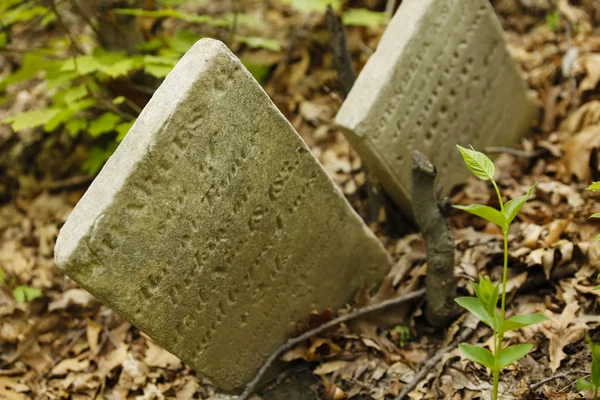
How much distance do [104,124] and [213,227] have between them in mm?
1426

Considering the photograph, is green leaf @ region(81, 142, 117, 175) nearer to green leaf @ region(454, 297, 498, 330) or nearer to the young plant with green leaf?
the young plant with green leaf

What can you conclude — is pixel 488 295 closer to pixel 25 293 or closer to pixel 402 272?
pixel 402 272

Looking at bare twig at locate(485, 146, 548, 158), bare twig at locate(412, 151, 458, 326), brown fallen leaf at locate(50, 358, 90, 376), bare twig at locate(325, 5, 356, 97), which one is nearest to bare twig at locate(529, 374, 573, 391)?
bare twig at locate(412, 151, 458, 326)

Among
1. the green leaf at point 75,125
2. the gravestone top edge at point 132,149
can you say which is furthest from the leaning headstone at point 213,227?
the green leaf at point 75,125

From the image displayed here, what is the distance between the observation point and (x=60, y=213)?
12.4 ft

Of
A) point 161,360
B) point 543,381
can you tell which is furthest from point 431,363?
point 161,360

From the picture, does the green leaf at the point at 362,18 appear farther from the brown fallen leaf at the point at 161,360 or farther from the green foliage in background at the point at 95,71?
the brown fallen leaf at the point at 161,360

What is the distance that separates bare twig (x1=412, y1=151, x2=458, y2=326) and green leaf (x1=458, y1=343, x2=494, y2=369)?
653 millimetres

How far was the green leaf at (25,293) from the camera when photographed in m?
3.00

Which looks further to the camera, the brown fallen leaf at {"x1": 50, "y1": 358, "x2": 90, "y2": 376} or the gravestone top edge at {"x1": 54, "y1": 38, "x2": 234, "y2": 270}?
the brown fallen leaf at {"x1": 50, "y1": 358, "x2": 90, "y2": 376}

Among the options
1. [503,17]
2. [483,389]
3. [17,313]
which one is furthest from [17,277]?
[503,17]

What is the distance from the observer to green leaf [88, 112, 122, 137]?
3.13m

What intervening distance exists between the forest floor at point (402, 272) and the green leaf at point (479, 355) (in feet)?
1.09

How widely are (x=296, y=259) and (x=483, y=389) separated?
0.94m
